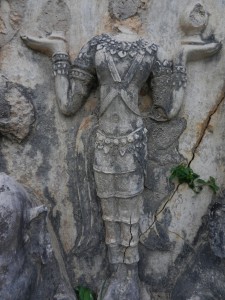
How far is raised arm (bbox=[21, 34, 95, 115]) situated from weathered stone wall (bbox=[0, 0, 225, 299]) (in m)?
0.07

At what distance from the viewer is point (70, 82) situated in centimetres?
234

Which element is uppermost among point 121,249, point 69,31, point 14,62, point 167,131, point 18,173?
point 69,31

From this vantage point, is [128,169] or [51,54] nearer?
[128,169]

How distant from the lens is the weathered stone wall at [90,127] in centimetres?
238

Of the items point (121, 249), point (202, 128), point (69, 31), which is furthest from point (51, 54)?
point (121, 249)

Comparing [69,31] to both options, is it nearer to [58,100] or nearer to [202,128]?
[58,100]

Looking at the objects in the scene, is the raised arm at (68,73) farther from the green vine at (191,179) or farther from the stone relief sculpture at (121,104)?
the green vine at (191,179)

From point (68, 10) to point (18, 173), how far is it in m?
0.90

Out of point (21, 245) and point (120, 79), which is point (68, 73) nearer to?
point (120, 79)

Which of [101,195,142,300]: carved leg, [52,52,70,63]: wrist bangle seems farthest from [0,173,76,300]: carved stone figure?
[52,52,70,63]: wrist bangle

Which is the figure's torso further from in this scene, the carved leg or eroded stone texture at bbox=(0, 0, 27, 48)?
eroded stone texture at bbox=(0, 0, 27, 48)

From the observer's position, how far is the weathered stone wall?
93.7 inches

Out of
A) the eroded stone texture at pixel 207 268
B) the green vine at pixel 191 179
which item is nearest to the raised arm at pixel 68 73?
the green vine at pixel 191 179

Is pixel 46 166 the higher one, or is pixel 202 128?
pixel 202 128
